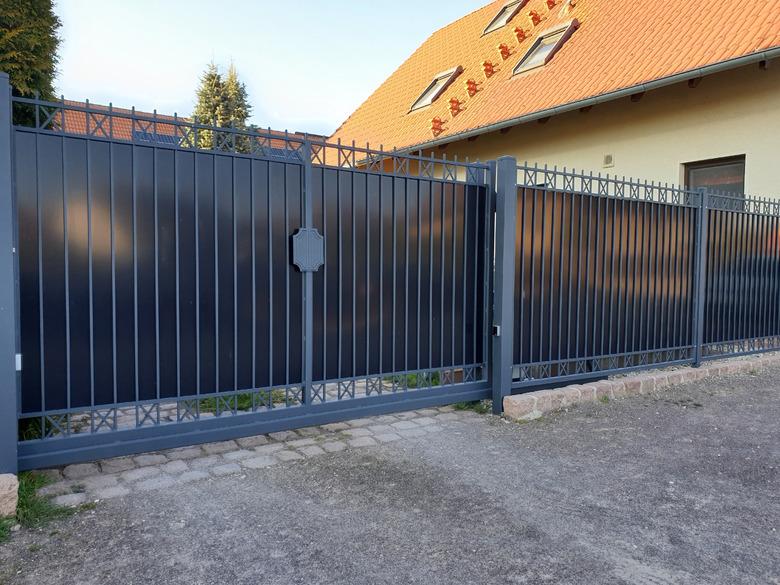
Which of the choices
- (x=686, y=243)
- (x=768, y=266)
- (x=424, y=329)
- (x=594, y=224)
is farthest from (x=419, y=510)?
(x=768, y=266)

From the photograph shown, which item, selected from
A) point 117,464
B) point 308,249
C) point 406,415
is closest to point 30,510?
point 117,464

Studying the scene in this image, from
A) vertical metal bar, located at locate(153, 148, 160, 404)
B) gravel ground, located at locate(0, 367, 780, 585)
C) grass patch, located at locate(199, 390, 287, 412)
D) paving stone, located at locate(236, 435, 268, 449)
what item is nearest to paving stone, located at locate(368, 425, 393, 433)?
gravel ground, located at locate(0, 367, 780, 585)

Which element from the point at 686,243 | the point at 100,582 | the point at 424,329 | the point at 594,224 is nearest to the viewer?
the point at 100,582

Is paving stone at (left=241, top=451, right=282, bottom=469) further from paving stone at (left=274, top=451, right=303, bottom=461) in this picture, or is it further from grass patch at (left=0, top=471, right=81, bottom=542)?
grass patch at (left=0, top=471, right=81, bottom=542)

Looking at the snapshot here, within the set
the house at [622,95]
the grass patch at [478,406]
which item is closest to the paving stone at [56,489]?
the grass patch at [478,406]

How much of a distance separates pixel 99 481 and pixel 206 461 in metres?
0.66

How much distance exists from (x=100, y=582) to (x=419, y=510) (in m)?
1.60

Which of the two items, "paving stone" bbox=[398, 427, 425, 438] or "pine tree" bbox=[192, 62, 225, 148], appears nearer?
"paving stone" bbox=[398, 427, 425, 438]

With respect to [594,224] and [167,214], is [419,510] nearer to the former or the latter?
[167,214]

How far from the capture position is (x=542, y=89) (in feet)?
38.8

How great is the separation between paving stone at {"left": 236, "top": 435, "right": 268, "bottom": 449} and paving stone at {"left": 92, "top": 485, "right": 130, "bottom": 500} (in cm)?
96

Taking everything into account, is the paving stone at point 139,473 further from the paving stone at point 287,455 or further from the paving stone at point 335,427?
the paving stone at point 335,427

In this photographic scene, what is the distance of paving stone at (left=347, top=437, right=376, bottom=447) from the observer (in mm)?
4320

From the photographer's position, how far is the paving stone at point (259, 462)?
386cm
